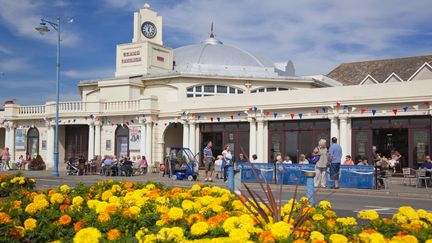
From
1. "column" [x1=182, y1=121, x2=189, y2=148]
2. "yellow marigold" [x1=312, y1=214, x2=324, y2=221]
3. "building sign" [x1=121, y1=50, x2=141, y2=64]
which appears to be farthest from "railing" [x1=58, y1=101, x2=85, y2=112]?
"yellow marigold" [x1=312, y1=214, x2=324, y2=221]

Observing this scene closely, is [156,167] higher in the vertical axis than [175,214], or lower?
lower

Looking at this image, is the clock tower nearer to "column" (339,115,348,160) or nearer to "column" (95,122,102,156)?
"column" (95,122,102,156)

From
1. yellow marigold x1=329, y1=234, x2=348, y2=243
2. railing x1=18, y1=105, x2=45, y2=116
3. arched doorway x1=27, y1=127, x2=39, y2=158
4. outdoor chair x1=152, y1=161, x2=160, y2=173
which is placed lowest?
outdoor chair x1=152, y1=161, x2=160, y2=173

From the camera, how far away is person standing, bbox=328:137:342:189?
1873 centimetres

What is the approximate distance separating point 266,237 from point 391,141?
2177 cm

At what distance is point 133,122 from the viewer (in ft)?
109

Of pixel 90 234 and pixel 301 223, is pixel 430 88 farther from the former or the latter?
pixel 90 234

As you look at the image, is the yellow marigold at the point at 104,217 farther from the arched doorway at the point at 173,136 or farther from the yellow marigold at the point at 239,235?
the arched doorway at the point at 173,136

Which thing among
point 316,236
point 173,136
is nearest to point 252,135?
point 173,136

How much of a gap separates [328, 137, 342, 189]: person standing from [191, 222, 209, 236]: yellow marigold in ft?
46.0

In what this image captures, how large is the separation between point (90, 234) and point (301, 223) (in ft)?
7.10

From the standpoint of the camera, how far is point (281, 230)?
4.86 m

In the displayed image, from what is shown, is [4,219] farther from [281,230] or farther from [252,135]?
[252,135]

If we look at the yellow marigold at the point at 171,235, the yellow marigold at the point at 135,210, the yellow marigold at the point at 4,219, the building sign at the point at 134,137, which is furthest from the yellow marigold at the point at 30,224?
the building sign at the point at 134,137
